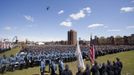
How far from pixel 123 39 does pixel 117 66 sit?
115 metres

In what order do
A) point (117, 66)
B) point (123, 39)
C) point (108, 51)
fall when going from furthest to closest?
point (123, 39)
point (108, 51)
point (117, 66)

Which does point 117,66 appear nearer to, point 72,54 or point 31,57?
point 31,57

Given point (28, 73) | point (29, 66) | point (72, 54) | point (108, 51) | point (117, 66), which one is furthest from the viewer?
point (108, 51)

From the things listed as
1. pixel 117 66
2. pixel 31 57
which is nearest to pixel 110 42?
pixel 31 57

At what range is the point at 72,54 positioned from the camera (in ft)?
113

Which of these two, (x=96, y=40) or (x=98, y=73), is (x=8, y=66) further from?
(x=96, y=40)

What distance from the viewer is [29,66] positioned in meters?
29.2

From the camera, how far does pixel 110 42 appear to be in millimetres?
136625

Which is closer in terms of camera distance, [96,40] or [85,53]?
[85,53]

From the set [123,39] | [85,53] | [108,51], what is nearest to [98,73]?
[85,53]

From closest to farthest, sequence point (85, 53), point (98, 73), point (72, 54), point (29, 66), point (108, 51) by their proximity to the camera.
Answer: point (98, 73) < point (29, 66) < point (72, 54) < point (85, 53) < point (108, 51)

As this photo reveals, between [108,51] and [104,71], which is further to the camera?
[108,51]

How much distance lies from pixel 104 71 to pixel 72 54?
18241 mm

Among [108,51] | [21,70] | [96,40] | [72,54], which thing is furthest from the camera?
[96,40]
